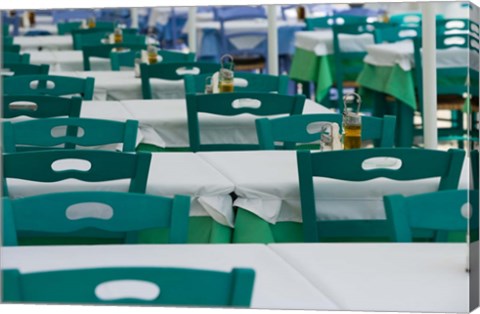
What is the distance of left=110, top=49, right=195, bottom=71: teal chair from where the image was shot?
4461 millimetres

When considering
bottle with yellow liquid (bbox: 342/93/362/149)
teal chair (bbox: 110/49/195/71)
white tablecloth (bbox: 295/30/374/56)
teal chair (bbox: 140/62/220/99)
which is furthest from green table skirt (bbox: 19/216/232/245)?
white tablecloth (bbox: 295/30/374/56)

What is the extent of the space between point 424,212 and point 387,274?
0.25m

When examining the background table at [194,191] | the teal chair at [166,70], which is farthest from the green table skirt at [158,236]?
the teal chair at [166,70]

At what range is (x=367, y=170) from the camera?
2025 mm

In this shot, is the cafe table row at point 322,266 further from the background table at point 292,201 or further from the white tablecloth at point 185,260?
the background table at point 292,201

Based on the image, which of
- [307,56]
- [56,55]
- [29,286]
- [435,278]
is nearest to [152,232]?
[435,278]

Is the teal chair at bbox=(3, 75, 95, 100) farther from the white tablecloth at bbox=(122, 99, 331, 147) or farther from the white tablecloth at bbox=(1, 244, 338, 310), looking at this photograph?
the white tablecloth at bbox=(1, 244, 338, 310)

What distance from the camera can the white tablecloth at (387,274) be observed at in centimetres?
134

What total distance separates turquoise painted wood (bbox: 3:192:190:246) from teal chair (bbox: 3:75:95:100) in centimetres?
172

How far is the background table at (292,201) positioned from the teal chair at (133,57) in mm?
2344

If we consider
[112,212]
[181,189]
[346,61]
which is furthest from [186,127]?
[346,61]

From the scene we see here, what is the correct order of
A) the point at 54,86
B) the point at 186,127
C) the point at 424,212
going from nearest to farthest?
the point at 424,212 < the point at 186,127 < the point at 54,86

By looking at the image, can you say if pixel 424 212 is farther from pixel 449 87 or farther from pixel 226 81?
pixel 449 87

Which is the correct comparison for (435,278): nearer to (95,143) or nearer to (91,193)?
(91,193)
